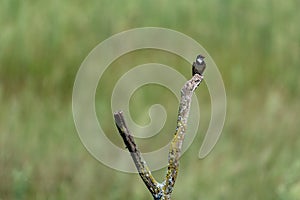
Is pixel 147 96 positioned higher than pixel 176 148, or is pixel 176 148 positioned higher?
pixel 147 96

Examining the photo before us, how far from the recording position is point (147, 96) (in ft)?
10.6

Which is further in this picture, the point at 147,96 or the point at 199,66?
Result: the point at 147,96

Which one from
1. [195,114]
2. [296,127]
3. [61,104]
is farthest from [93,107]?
[296,127]

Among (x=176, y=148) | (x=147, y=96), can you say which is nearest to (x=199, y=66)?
(x=176, y=148)

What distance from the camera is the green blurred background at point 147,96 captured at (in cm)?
258

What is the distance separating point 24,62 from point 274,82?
3.78 feet

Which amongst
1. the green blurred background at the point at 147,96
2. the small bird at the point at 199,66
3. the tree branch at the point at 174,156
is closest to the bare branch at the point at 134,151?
the tree branch at the point at 174,156

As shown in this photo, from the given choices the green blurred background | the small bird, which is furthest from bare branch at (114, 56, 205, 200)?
the green blurred background

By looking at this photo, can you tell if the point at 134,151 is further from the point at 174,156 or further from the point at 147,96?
the point at 147,96

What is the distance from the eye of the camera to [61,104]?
3072mm

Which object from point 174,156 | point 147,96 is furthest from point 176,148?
point 147,96

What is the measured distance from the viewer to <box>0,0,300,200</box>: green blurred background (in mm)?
2576

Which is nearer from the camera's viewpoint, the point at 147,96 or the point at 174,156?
the point at 174,156

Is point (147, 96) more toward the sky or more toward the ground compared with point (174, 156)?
more toward the sky
